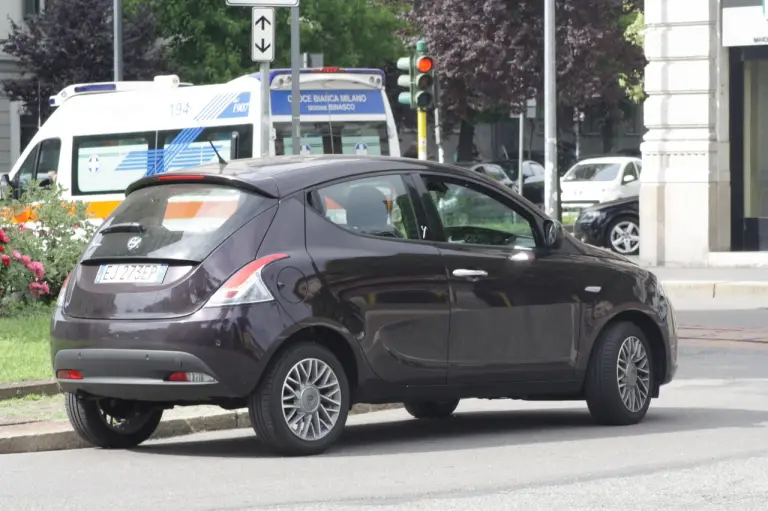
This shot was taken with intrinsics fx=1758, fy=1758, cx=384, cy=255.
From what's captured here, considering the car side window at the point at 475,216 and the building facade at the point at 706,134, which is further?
the building facade at the point at 706,134

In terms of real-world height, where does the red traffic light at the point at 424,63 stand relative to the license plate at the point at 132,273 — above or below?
above

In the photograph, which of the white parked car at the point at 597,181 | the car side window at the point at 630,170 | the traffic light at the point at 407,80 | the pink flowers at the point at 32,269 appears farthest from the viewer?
the car side window at the point at 630,170

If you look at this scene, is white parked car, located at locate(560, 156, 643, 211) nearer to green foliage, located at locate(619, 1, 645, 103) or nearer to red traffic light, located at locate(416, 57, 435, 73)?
green foliage, located at locate(619, 1, 645, 103)

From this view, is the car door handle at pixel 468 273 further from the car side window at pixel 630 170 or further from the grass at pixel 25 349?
the car side window at pixel 630 170

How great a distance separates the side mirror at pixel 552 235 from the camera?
9898 mm

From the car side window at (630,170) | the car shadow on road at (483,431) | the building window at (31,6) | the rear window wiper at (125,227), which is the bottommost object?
the car shadow on road at (483,431)

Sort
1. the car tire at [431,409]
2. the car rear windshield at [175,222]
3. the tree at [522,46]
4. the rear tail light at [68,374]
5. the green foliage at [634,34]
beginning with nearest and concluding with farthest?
the car rear windshield at [175,222]
the rear tail light at [68,374]
the car tire at [431,409]
the tree at [522,46]
the green foliage at [634,34]

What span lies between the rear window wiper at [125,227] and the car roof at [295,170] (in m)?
0.32

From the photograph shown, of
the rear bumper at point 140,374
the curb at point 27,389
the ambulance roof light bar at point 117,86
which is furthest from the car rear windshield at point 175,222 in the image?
the ambulance roof light bar at point 117,86

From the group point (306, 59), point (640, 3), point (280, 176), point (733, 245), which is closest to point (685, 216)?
point (733, 245)

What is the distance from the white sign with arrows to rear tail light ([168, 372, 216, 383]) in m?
5.93

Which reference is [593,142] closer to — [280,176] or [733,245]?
[733,245]

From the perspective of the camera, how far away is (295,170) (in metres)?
9.21

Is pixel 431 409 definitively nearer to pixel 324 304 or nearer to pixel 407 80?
pixel 324 304
